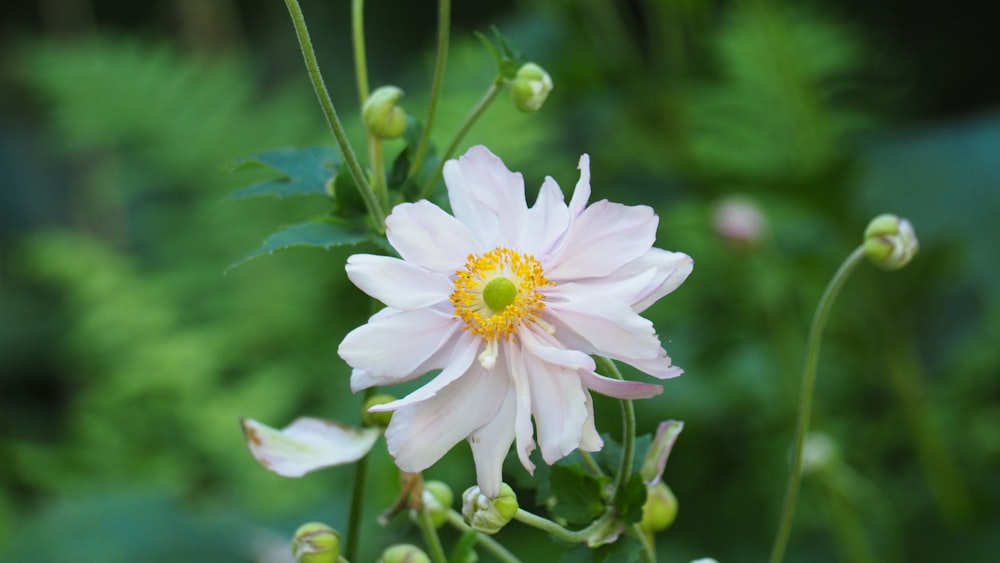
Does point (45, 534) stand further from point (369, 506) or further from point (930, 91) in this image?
point (930, 91)

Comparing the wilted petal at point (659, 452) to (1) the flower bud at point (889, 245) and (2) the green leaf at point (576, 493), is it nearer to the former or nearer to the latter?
(2) the green leaf at point (576, 493)

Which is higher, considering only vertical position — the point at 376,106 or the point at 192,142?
the point at 376,106

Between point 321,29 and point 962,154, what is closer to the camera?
point 962,154

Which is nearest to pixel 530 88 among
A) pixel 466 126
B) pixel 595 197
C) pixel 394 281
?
pixel 466 126

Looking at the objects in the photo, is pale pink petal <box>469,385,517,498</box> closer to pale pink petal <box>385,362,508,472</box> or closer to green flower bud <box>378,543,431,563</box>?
pale pink petal <box>385,362,508,472</box>

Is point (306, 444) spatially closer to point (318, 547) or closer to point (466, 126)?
point (318, 547)

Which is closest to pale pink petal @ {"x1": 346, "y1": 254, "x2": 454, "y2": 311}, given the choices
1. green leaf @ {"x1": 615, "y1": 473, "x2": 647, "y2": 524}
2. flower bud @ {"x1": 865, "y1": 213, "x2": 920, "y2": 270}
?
green leaf @ {"x1": 615, "y1": 473, "x2": 647, "y2": 524}

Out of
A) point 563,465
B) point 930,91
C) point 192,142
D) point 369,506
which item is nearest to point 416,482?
point 563,465
